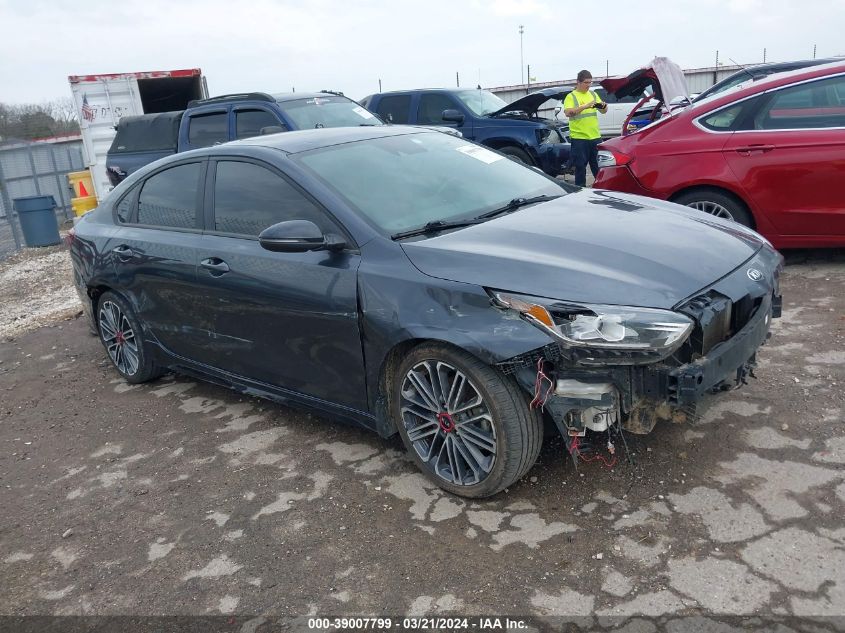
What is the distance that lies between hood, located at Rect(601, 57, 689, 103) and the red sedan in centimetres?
114

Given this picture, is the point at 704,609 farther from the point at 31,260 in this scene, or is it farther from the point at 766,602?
the point at 31,260

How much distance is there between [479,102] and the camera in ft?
39.8

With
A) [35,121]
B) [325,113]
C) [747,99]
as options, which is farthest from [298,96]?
[35,121]

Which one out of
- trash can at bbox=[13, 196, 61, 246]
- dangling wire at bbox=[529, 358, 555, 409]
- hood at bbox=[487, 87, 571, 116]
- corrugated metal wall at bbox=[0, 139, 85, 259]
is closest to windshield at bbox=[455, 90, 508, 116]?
hood at bbox=[487, 87, 571, 116]

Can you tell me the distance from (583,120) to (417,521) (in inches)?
309

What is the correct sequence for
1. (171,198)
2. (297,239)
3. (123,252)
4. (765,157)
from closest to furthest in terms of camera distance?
(297,239), (171,198), (123,252), (765,157)

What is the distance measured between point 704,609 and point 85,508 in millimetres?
2979

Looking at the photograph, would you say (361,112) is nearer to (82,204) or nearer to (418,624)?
(82,204)

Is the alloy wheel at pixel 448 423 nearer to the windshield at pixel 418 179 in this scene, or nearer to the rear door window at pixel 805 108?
the windshield at pixel 418 179

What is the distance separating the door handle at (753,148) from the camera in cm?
586

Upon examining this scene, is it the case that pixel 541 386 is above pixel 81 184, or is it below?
below

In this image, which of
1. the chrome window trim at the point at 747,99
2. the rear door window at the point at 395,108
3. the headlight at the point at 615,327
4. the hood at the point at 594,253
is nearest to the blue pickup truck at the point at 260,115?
the rear door window at the point at 395,108

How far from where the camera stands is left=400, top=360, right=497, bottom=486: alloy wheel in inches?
126

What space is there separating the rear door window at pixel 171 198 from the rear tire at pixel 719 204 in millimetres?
3963
